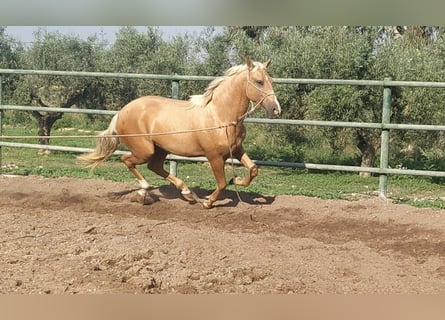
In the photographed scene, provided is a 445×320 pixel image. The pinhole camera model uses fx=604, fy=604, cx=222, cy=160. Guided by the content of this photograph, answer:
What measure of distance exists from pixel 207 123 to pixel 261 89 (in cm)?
76

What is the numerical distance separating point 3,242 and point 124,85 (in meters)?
10.2

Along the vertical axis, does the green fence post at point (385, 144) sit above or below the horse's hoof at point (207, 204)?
above

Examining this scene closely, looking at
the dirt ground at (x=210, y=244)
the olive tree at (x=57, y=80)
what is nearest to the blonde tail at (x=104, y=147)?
the dirt ground at (x=210, y=244)

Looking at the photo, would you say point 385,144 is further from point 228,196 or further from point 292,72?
point 292,72

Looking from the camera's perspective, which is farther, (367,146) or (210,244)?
(367,146)

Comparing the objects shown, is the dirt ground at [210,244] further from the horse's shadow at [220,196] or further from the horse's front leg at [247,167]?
the horse's front leg at [247,167]

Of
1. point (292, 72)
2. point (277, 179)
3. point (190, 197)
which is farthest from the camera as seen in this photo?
point (292, 72)

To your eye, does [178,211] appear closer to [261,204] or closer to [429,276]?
[261,204]

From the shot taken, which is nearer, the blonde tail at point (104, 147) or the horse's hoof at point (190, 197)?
the horse's hoof at point (190, 197)

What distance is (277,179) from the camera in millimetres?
11469

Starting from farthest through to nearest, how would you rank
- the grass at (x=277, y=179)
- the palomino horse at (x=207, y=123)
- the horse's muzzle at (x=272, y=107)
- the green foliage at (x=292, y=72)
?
the green foliage at (x=292, y=72), the grass at (x=277, y=179), the palomino horse at (x=207, y=123), the horse's muzzle at (x=272, y=107)

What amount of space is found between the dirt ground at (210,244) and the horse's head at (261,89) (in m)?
1.21

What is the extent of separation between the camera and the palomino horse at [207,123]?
22.6ft

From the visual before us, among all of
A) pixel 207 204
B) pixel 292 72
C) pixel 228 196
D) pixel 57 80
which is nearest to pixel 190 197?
pixel 207 204
